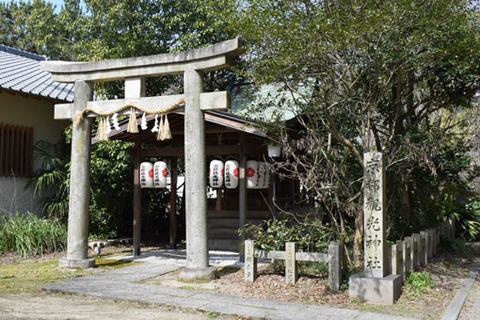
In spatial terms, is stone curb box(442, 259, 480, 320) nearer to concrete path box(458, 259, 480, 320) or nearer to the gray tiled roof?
concrete path box(458, 259, 480, 320)

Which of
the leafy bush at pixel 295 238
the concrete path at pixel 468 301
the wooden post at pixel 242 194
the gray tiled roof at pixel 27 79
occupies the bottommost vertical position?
the concrete path at pixel 468 301

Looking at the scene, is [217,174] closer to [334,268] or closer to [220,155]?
[220,155]

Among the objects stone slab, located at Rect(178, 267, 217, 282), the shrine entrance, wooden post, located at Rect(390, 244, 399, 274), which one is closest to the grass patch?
the shrine entrance

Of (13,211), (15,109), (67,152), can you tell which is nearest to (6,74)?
(15,109)

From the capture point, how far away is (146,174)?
1178 cm

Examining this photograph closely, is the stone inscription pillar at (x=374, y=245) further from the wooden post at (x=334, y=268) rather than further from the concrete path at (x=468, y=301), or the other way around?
the concrete path at (x=468, y=301)

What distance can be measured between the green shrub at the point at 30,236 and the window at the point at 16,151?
171 cm

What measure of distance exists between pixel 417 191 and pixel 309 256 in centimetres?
589

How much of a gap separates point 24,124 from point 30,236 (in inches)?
160

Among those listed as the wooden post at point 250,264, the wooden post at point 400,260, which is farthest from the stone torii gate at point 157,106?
the wooden post at point 400,260

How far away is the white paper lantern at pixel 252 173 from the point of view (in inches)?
426

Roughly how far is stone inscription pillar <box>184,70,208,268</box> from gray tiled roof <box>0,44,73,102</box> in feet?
21.1

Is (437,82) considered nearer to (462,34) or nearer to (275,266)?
(462,34)

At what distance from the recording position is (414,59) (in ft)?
30.2
